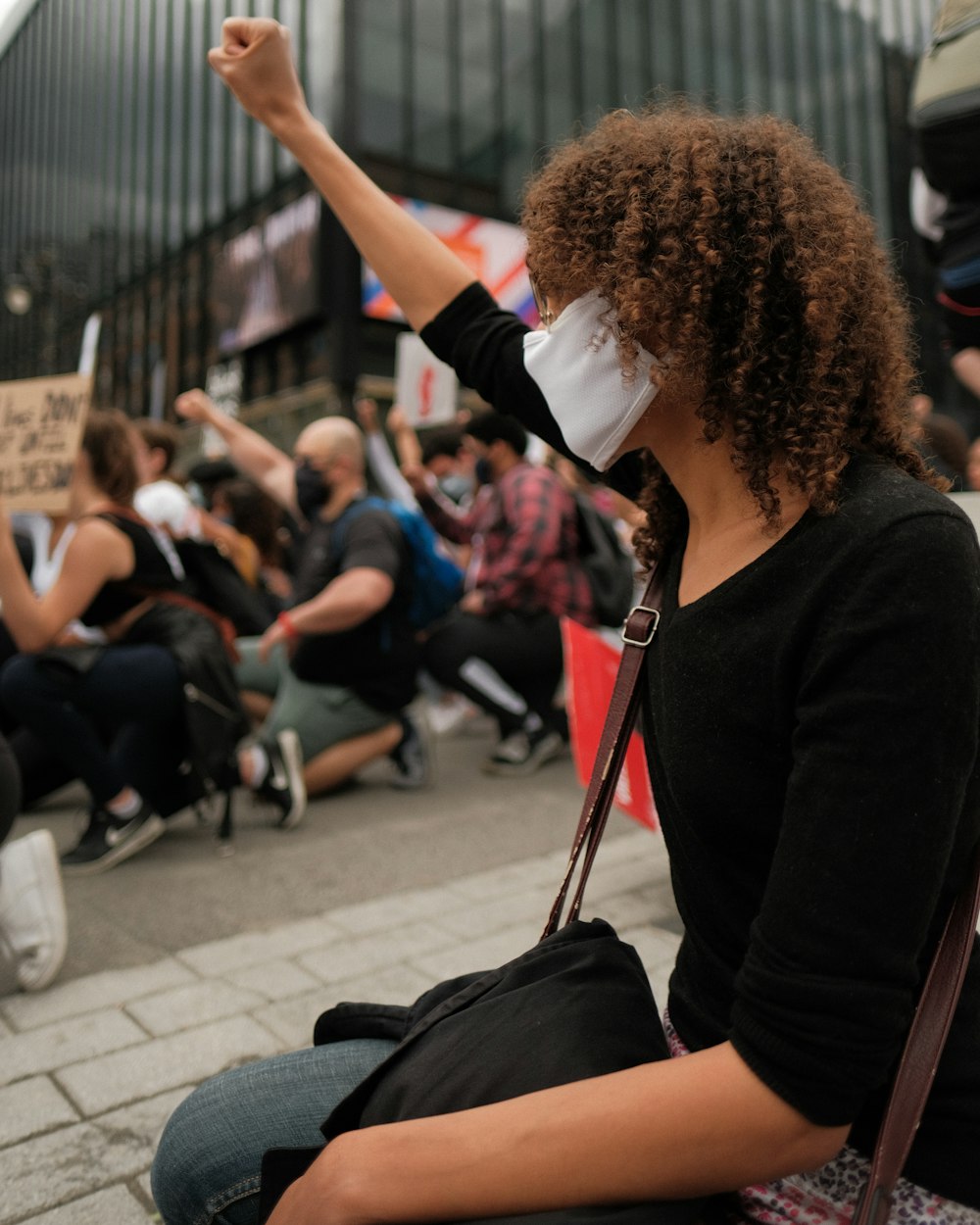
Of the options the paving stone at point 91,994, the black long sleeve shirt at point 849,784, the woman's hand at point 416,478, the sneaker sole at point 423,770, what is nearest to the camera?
the black long sleeve shirt at point 849,784

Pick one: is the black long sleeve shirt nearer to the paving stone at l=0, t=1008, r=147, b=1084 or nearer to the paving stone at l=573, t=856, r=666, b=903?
the paving stone at l=0, t=1008, r=147, b=1084

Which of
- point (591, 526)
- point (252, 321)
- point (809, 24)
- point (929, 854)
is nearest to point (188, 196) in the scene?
point (252, 321)

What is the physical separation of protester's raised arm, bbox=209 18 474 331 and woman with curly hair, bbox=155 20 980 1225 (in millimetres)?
469

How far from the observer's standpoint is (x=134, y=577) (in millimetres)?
4066

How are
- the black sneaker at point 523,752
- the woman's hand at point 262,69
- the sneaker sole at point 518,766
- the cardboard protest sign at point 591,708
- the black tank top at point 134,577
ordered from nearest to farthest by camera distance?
the woman's hand at point 262,69, the cardboard protest sign at point 591,708, the black tank top at point 134,577, the sneaker sole at point 518,766, the black sneaker at point 523,752

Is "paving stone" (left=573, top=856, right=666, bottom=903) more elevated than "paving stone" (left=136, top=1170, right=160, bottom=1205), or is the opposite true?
"paving stone" (left=136, top=1170, right=160, bottom=1205)

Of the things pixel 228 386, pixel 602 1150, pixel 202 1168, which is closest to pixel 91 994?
pixel 202 1168

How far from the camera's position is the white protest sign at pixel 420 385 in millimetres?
6695

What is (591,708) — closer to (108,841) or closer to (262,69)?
(262,69)

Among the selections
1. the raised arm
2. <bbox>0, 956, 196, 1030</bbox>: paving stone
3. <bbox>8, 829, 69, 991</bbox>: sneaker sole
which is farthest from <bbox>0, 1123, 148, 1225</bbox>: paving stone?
the raised arm

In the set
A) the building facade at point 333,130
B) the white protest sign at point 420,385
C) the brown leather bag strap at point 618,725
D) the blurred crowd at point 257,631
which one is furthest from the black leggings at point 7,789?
the building facade at point 333,130

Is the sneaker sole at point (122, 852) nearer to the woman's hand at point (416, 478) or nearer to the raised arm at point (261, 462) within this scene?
the raised arm at point (261, 462)

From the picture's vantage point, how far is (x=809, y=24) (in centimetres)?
2506

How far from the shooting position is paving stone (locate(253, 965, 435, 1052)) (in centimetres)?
250
